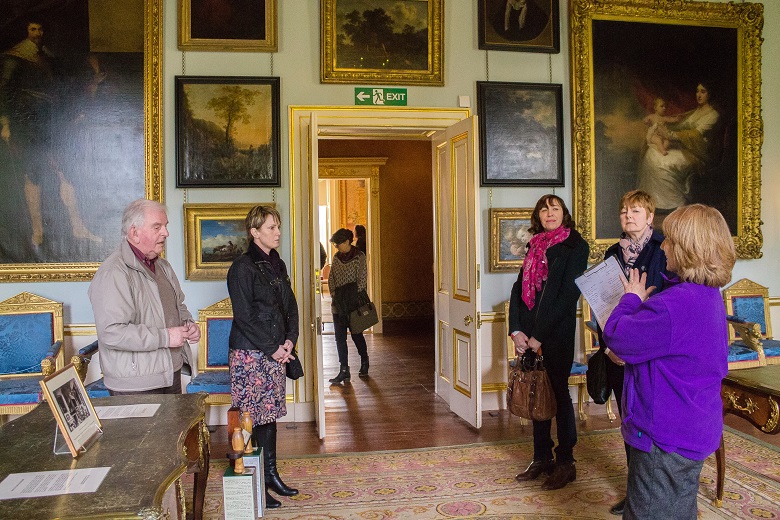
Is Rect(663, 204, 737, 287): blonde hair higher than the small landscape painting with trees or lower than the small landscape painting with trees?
lower

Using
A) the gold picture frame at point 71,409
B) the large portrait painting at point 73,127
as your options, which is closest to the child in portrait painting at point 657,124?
the large portrait painting at point 73,127

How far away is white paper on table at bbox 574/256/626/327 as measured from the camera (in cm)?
334

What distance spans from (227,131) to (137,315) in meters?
3.22

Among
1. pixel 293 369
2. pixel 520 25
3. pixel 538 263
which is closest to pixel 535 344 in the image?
pixel 538 263

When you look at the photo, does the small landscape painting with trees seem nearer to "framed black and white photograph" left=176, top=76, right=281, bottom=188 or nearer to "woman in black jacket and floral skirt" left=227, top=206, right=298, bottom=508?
"framed black and white photograph" left=176, top=76, right=281, bottom=188

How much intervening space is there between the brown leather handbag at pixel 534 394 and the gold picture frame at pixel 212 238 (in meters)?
3.09

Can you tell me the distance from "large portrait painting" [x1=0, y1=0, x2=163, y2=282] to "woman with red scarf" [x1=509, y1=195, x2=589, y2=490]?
356cm

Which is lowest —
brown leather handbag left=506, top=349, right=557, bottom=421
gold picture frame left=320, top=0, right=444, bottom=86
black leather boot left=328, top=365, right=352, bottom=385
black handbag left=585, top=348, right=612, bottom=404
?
black leather boot left=328, top=365, right=352, bottom=385

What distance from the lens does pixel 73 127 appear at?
615cm

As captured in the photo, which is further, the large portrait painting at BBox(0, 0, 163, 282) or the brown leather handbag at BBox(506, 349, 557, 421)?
the large portrait painting at BBox(0, 0, 163, 282)

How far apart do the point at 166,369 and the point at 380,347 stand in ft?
24.6

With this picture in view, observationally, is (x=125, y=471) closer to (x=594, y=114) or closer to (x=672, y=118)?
(x=594, y=114)

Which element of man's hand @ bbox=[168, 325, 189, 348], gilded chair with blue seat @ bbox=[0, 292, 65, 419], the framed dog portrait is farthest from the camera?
the framed dog portrait

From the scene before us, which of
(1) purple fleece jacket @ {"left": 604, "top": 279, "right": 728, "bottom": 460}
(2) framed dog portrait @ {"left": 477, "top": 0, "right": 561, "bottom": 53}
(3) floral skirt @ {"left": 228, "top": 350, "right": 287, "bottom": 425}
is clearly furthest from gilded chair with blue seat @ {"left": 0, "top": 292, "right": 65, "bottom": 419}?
(1) purple fleece jacket @ {"left": 604, "top": 279, "right": 728, "bottom": 460}
